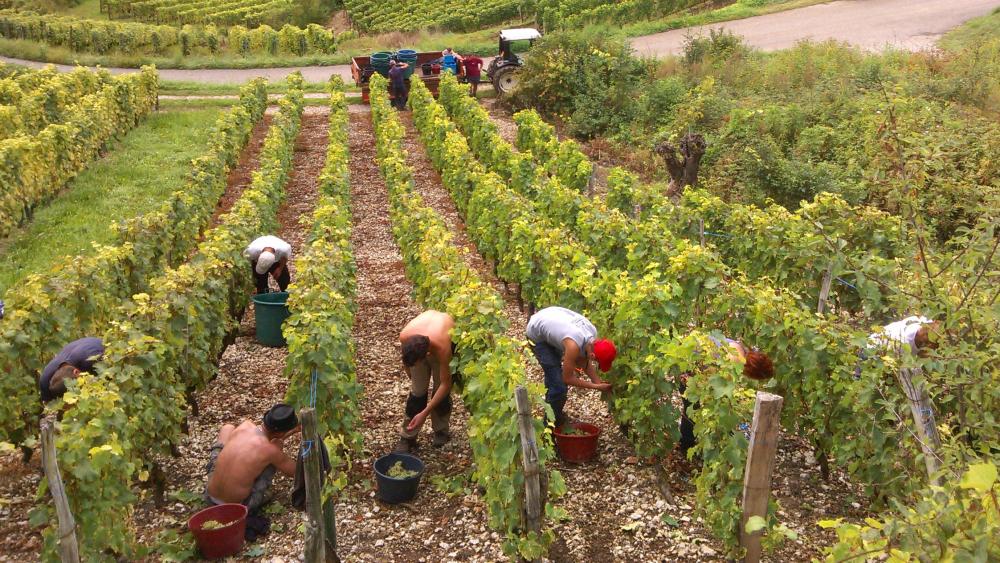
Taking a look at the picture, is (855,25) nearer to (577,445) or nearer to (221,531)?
(577,445)

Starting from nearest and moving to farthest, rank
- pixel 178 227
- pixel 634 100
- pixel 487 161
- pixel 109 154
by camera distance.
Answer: pixel 178 227
pixel 487 161
pixel 109 154
pixel 634 100

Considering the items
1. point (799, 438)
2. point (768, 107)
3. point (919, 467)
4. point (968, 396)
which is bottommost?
point (799, 438)

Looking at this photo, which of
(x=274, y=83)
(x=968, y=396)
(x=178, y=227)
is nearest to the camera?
(x=968, y=396)

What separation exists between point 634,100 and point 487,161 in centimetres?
509

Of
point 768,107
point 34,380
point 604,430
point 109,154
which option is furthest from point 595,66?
point 34,380

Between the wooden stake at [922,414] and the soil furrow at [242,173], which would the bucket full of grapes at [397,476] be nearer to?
the wooden stake at [922,414]

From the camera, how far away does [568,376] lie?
648cm

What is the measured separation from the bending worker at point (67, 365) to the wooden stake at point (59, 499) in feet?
5.46

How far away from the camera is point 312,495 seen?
5.11 metres

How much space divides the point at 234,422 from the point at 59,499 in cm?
301

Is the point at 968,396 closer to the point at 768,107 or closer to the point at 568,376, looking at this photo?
the point at 568,376

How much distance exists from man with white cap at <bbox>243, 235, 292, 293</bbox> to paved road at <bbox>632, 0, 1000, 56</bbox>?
17.4 m

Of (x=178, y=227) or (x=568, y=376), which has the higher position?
(x=178, y=227)

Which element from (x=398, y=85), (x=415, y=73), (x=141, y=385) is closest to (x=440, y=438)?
(x=141, y=385)
